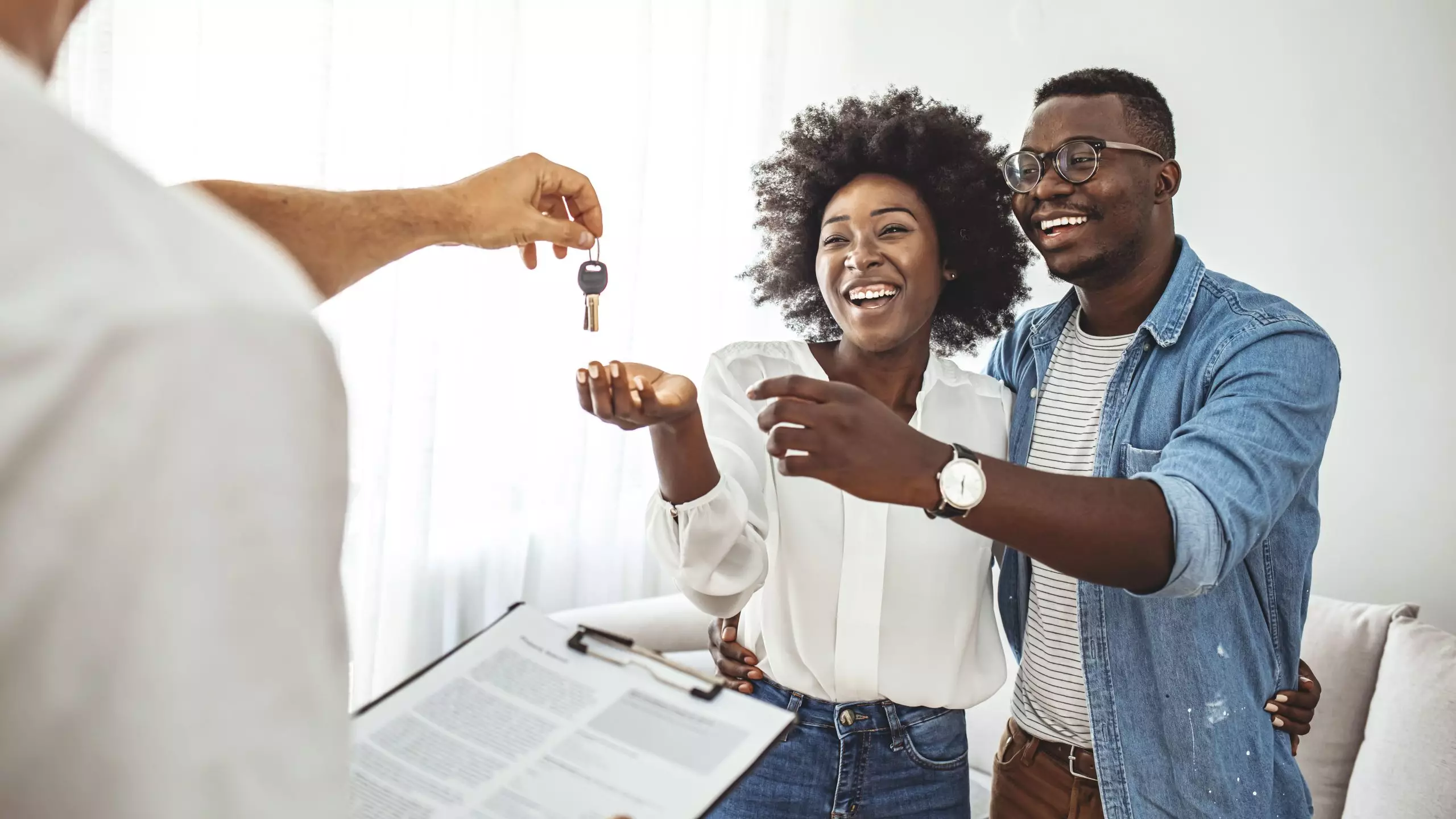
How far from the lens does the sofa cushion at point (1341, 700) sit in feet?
6.96

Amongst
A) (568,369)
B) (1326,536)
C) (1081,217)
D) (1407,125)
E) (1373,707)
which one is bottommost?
(1373,707)

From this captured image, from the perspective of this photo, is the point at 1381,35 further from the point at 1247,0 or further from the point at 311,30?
the point at 311,30

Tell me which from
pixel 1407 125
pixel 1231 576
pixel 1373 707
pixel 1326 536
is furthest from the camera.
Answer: pixel 1326 536

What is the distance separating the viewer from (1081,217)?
4.94 ft

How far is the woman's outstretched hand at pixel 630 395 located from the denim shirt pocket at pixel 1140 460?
653 millimetres

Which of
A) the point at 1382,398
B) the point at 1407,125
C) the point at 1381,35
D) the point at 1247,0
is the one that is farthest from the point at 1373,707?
the point at 1247,0

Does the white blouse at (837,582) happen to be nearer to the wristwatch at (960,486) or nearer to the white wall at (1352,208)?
the wristwatch at (960,486)

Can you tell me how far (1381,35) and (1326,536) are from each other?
1.22 m

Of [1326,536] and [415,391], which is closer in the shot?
[1326,536]

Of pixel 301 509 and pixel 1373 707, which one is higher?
pixel 301 509

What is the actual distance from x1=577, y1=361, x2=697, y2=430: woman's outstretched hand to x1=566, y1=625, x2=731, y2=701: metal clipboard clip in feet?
0.81

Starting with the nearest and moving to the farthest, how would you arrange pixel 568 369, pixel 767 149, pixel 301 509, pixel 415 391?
pixel 301 509, pixel 415 391, pixel 568 369, pixel 767 149

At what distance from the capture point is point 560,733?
88 cm

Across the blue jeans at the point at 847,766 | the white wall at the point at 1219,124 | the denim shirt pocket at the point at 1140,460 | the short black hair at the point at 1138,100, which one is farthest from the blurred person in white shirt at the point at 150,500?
the white wall at the point at 1219,124
